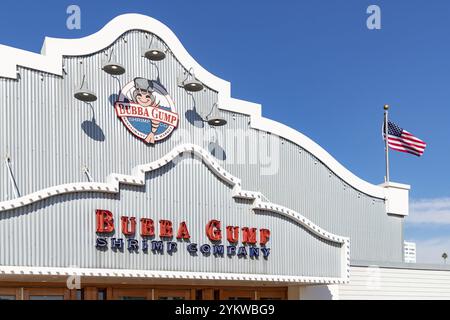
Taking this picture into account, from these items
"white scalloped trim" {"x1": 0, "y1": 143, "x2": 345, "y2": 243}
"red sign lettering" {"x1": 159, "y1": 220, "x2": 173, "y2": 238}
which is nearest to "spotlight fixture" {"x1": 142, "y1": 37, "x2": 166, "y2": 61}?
"white scalloped trim" {"x1": 0, "y1": 143, "x2": 345, "y2": 243}

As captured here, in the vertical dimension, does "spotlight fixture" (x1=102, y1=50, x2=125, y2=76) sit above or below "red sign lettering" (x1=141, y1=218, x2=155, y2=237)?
above

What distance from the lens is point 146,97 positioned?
24.4 m

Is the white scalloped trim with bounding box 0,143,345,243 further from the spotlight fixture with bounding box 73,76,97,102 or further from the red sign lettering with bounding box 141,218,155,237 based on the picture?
the spotlight fixture with bounding box 73,76,97,102

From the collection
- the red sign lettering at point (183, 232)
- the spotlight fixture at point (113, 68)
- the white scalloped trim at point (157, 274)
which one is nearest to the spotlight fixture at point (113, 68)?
the spotlight fixture at point (113, 68)

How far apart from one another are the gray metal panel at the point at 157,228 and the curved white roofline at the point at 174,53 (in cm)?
619

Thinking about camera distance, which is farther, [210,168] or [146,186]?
A: [210,168]

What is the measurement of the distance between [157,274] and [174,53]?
10.5 meters

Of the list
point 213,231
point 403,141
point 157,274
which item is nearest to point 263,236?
point 213,231

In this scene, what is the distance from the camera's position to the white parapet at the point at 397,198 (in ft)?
106

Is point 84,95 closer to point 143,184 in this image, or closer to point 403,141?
point 143,184

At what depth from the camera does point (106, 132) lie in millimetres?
23156

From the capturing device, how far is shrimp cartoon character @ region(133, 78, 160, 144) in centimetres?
2421
